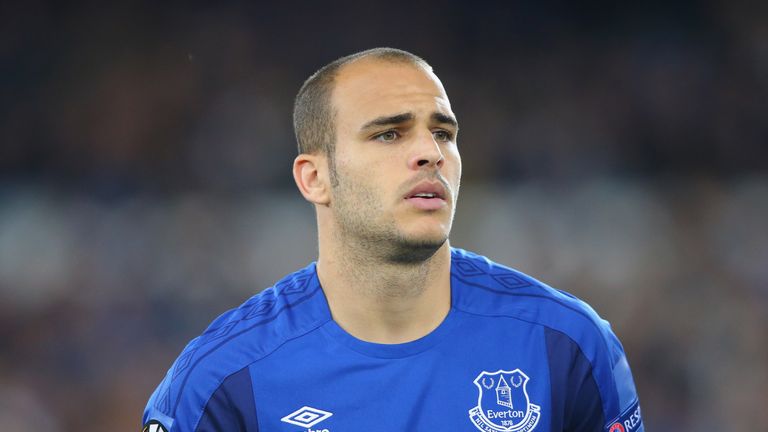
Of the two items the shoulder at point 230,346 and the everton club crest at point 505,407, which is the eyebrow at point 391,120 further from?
the everton club crest at point 505,407

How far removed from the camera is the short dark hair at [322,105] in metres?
3.30

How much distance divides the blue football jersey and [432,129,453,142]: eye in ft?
2.00

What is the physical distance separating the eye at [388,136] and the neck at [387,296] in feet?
1.35

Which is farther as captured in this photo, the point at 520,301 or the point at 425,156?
the point at 520,301

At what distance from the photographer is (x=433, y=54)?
9.30 metres

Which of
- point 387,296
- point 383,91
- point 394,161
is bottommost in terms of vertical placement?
point 387,296

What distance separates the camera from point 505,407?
305cm

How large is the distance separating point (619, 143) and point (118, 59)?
523cm

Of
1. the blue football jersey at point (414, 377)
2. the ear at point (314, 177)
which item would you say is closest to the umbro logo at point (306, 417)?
the blue football jersey at point (414, 377)

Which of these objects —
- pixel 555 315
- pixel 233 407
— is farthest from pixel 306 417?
pixel 555 315

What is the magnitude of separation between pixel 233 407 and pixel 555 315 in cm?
122

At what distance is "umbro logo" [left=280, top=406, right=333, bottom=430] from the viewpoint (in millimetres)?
3039

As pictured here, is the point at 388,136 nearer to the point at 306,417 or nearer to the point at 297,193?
the point at 306,417

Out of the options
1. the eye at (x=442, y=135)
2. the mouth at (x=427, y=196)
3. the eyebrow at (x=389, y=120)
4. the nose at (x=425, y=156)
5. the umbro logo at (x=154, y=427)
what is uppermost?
the eyebrow at (x=389, y=120)
